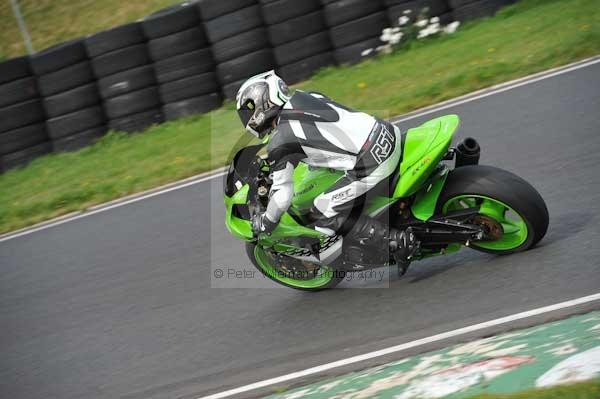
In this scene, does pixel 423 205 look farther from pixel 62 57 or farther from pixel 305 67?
pixel 62 57

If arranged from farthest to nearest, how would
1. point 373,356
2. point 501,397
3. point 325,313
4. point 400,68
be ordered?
point 400,68, point 325,313, point 373,356, point 501,397

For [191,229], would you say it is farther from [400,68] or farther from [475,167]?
[400,68]

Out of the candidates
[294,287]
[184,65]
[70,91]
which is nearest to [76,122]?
[70,91]

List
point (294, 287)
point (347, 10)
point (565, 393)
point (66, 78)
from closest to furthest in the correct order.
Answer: point (565, 393) < point (294, 287) < point (347, 10) < point (66, 78)

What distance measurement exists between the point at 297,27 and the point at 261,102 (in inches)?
265

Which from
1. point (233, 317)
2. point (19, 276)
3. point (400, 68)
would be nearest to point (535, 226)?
point (233, 317)

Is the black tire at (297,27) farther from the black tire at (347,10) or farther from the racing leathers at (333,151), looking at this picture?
the racing leathers at (333,151)

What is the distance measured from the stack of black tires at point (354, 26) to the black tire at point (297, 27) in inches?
5.7

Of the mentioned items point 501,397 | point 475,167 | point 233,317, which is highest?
point 475,167

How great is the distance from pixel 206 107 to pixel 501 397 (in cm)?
913

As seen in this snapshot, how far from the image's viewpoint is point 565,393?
343 centimetres

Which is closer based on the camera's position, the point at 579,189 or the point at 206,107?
the point at 579,189

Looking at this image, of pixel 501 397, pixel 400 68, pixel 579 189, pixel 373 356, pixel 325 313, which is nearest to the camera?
pixel 501 397

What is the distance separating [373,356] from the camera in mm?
5125
